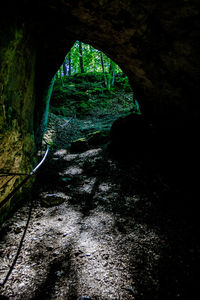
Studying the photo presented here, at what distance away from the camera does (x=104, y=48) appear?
13.8 feet

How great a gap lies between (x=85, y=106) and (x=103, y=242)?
12.1 m

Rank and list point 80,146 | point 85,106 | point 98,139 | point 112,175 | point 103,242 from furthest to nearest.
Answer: point 85,106 → point 98,139 → point 80,146 → point 112,175 → point 103,242

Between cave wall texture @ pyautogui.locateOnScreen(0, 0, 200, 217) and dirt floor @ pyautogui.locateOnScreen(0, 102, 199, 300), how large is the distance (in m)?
1.01

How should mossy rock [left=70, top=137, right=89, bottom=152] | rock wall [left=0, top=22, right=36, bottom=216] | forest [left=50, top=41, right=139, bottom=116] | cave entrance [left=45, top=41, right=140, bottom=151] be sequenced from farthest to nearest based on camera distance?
forest [left=50, top=41, right=139, bottom=116]
cave entrance [left=45, top=41, right=140, bottom=151]
mossy rock [left=70, top=137, right=89, bottom=152]
rock wall [left=0, top=22, right=36, bottom=216]

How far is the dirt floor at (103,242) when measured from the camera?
196 centimetres

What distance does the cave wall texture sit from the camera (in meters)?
2.74

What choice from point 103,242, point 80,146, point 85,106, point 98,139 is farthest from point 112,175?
point 85,106

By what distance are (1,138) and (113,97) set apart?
49.5ft

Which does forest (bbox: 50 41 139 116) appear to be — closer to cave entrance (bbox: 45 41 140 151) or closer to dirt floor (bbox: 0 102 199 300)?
cave entrance (bbox: 45 41 140 151)

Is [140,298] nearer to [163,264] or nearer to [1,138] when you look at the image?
[163,264]

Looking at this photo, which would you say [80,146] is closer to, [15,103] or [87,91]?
[15,103]

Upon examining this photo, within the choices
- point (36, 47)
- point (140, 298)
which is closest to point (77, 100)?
point (36, 47)

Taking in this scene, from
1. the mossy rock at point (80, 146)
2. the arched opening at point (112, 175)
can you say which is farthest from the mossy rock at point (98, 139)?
the arched opening at point (112, 175)

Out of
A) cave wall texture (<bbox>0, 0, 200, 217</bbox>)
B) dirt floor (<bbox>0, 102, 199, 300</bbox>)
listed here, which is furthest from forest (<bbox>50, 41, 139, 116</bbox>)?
dirt floor (<bbox>0, 102, 199, 300</bbox>)
